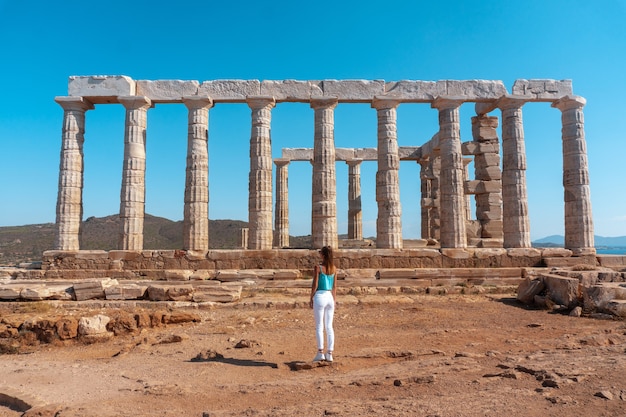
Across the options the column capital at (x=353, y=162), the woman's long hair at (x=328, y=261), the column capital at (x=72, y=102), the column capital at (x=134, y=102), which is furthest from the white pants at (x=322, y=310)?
the column capital at (x=353, y=162)

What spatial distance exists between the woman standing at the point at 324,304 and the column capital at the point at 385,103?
1307cm

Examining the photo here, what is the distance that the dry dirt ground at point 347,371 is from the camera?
483 cm

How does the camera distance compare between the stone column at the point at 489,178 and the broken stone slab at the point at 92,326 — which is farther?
the stone column at the point at 489,178

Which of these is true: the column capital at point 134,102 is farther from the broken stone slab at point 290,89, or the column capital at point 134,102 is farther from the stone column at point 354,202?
the stone column at point 354,202

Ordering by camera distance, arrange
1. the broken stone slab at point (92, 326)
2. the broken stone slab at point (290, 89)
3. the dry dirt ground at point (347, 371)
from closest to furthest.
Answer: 1. the dry dirt ground at point (347, 371)
2. the broken stone slab at point (92, 326)
3. the broken stone slab at point (290, 89)

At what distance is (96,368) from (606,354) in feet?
26.0

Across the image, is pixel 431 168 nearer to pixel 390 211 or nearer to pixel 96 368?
pixel 390 211

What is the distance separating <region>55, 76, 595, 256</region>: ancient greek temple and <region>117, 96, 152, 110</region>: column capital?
0.04 m

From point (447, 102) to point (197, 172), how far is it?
11.2m

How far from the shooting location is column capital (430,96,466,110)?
18.6 m

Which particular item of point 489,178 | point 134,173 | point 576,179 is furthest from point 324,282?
point 489,178

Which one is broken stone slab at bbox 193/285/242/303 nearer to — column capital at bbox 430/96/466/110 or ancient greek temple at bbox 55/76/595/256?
ancient greek temple at bbox 55/76/595/256

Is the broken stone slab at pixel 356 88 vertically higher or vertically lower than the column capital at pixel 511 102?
higher

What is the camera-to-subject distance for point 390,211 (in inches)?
741
